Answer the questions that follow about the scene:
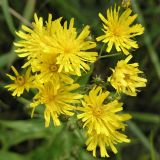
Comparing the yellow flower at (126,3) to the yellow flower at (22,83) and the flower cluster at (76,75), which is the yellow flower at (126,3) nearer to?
the flower cluster at (76,75)

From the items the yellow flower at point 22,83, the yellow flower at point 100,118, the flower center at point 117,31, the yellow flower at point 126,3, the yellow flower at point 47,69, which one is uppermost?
the yellow flower at point 126,3

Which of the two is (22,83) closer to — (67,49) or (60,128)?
(67,49)

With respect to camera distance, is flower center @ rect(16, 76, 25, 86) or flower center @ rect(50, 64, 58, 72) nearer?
flower center @ rect(50, 64, 58, 72)

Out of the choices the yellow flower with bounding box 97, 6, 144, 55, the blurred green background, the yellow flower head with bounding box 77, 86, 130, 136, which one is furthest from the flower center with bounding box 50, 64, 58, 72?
the blurred green background

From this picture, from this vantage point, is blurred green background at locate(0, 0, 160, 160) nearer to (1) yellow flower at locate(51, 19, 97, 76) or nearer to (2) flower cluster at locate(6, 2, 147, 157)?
(2) flower cluster at locate(6, 2, 147, 157)

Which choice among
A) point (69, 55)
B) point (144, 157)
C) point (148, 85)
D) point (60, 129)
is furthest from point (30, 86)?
point (148, 85)

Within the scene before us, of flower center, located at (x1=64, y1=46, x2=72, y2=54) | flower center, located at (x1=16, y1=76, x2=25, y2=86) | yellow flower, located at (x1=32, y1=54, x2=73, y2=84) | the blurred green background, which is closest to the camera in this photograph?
yellow flower, located at (x1=32, y1=54, x2=73, y2=84)

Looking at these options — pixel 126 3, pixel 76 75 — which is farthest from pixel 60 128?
pixel 126 3

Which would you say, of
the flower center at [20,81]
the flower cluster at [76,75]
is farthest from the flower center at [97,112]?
the flower center at [20,81]
